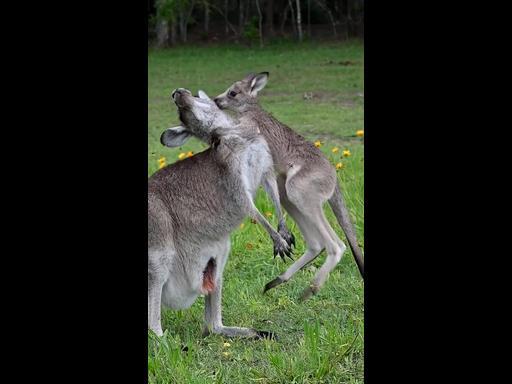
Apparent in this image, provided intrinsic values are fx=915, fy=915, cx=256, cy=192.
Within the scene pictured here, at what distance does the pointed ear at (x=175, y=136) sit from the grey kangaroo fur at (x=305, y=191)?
0.30 m

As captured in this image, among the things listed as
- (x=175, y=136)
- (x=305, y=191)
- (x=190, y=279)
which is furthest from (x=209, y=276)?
(x=305, y=191)

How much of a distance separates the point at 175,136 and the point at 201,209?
0.48 meters

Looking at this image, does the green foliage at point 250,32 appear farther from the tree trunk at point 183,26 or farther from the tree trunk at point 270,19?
the tree trunk at point 183,26

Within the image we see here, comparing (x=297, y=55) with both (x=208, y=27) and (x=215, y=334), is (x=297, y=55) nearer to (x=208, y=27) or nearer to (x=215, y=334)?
(x=208, y=27)

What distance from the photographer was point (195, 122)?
172 inches

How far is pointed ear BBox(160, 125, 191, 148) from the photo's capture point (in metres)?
4.37

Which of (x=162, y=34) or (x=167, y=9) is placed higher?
(x=167, y=9)

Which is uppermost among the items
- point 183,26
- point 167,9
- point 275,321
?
point 167,9

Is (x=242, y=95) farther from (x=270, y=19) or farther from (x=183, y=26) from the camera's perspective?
(x=270, y=19)

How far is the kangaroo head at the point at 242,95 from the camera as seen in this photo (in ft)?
17.2

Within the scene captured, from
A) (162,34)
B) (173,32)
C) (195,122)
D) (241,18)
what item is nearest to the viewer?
(195,122)

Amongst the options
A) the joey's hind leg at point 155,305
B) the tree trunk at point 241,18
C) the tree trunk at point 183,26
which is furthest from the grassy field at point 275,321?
the tree trunk at point 241,18
